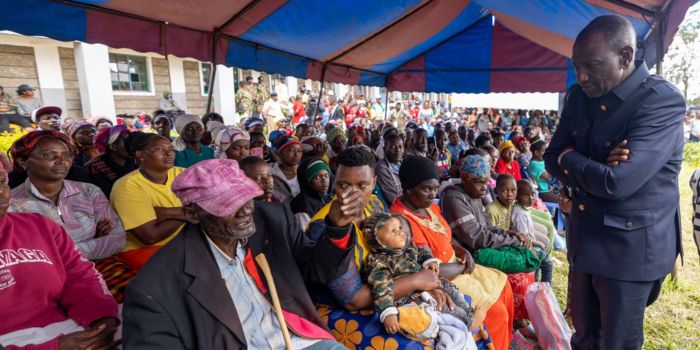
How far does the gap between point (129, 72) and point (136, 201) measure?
494 inches

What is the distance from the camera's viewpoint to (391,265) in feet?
7.04

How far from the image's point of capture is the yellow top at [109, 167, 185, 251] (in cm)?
253

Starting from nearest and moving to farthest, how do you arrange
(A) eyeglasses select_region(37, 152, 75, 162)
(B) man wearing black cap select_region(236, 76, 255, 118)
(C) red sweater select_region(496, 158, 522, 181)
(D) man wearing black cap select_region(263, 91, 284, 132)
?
(A) eyeglasses select_region(37, 152, 75, 162) → (C) red sweater select_region(496, 158, 522, 181) → (D) man wearing black cap select_region(263, 91, 284, 132) → (B) man wearing black cap select_region(236, 76, 255, 118)

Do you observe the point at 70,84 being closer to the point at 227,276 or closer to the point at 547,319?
the point at 227,276

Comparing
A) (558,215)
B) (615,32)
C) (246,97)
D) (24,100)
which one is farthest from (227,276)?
(246,97)

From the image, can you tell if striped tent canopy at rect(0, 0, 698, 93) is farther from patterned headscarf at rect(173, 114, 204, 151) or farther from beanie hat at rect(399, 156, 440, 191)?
beanie hat at rect(399, 156, 440, 191)

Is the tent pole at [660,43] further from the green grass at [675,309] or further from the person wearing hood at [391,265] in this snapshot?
the person wearing hood at [391,265]

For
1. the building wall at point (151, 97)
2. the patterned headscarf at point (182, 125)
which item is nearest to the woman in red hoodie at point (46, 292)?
the patterned headscarf at point (182, 125)

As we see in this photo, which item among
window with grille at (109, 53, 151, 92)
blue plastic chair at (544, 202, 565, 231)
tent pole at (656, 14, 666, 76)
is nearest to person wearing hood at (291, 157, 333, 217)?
tent pole at (656, 14, 666, 76)

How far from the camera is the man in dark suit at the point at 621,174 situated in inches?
70.4

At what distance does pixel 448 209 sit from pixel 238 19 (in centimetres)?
315

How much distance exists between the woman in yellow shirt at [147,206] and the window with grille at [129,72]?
11.9 m

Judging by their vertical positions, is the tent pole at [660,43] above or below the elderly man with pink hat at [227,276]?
above

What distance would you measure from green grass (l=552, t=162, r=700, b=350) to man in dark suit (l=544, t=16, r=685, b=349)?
133cm
